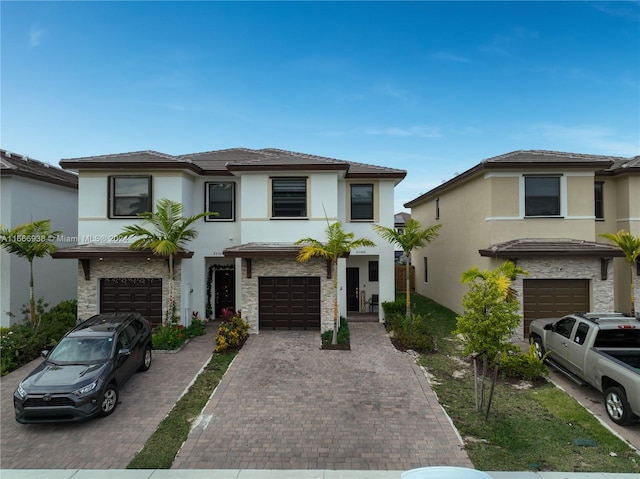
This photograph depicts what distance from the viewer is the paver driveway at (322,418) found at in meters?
6.26

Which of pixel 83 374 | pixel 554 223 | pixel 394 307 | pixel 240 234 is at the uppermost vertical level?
pixel 554 223

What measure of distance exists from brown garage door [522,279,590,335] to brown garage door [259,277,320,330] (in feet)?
25.0

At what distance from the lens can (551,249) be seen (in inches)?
503

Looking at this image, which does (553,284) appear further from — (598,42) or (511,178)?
(598,42)

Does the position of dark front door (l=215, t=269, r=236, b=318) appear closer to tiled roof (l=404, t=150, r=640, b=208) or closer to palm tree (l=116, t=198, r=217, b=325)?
palm tree (l=116, t=198, r=217, b=325)

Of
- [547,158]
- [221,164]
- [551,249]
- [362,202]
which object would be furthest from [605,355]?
[221,164]

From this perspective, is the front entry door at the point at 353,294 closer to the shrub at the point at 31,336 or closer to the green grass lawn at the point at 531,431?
the green grass lawn at the point at 531,431

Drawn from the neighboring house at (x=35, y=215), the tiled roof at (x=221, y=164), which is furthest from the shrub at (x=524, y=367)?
the neighboring house at (x=35, y=215)

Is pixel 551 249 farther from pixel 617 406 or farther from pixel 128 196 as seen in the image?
pixel 128 196

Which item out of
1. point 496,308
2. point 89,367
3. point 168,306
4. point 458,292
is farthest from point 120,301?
point 458,292

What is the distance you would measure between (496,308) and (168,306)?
10970 mm

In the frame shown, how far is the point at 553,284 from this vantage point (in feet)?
43.3

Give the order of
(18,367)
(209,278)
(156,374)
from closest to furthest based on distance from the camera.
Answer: (156,374)
(18,367)
(209,278)

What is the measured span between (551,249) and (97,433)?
553 inches
